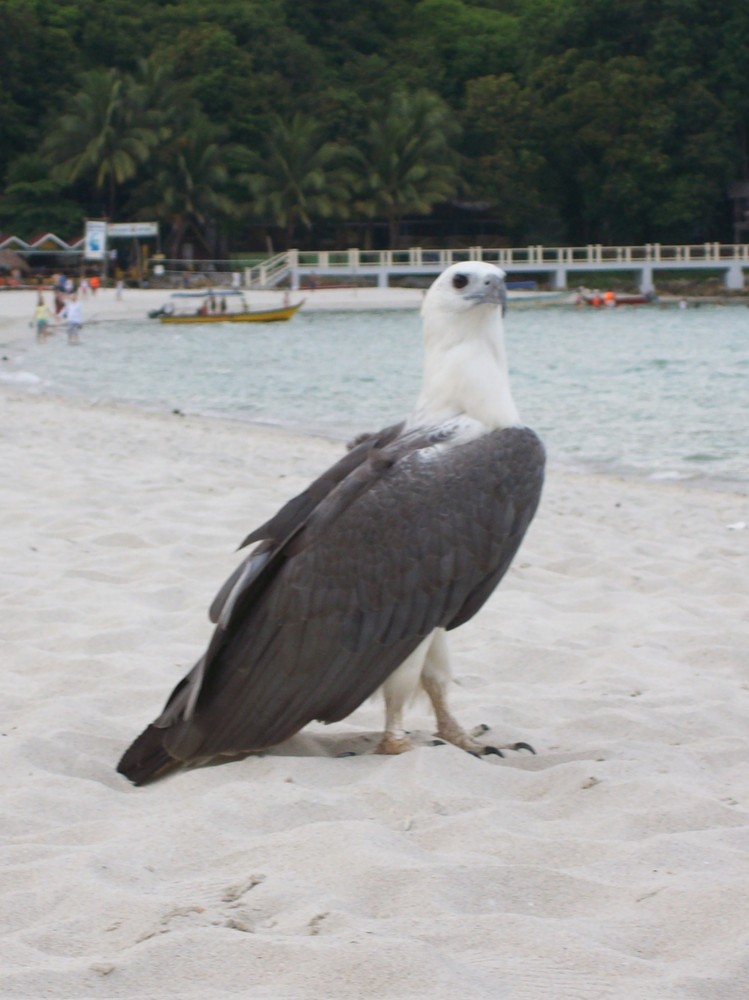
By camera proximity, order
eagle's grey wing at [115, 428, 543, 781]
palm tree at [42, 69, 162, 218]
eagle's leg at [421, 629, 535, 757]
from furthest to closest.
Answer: palm tree at [42, 69, 162, 218], eagle's leg at [421, 629, 535, 757], eagle's grey wing at [115, 428, 543, 781]

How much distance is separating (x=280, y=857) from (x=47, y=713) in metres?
1.36

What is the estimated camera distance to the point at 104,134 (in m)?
62.8

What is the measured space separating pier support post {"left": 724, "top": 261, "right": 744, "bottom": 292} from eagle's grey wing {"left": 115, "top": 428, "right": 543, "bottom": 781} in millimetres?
63392

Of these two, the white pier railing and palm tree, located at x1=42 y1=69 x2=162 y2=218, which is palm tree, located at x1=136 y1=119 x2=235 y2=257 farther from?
the white pier railing

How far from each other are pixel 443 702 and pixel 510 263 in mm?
60705

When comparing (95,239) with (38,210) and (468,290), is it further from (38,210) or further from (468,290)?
(468,290)

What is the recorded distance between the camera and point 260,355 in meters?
31.2

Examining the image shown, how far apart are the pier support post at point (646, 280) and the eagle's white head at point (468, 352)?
6086 centimetres

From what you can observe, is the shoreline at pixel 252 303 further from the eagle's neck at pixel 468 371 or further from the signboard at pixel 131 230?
the eagle's neck at pixel 468 371

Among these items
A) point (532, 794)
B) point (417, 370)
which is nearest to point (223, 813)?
point (532, 794)

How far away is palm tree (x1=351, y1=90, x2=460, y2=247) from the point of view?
66562mm

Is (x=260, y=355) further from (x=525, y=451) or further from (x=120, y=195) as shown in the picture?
(x=120, y=195)

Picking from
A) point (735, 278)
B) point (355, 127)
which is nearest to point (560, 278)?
point (735, 278)

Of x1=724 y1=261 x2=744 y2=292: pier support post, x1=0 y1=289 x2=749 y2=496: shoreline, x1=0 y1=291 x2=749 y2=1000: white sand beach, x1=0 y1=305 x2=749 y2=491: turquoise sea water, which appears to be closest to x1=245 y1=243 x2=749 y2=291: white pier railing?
x1=724 y1=261 x2=744 y2=292: pier support post
